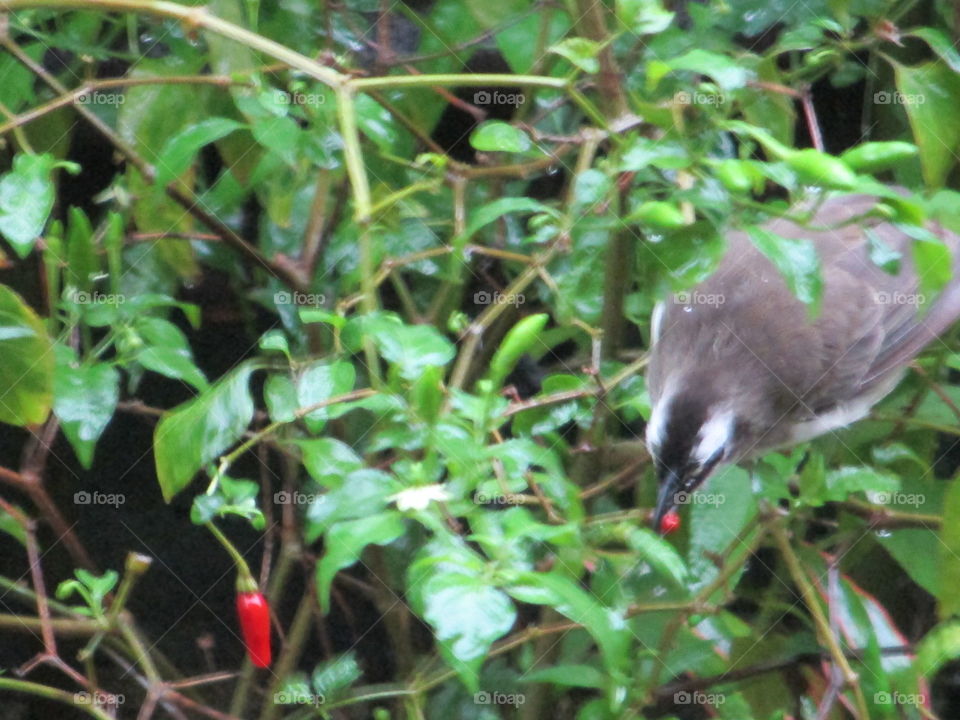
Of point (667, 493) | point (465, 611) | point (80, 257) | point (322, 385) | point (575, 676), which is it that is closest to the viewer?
point (465, 611)

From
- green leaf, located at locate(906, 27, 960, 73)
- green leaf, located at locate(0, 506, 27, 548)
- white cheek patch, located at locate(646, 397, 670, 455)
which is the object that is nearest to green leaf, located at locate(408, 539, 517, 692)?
white cheek patch, located at locate(646, 397, 670, 455)

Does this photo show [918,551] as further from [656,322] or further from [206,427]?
[206,427]

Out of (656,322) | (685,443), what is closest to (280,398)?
(685,443)

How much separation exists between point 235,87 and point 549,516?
72cm

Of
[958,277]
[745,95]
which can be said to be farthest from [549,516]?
[958,277]

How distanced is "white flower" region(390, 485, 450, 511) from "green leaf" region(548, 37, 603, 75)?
1.77ft

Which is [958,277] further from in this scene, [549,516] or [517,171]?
[549,516]

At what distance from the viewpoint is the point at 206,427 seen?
1.41 m

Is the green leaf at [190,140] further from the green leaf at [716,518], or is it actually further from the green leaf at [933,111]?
the green leaf at [933,111]

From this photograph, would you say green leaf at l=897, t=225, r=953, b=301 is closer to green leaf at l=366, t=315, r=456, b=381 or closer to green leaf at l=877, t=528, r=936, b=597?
green leaf at l=366, t=315, r=456, b=381

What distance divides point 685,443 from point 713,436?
163mm

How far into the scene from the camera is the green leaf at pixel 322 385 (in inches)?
53.0

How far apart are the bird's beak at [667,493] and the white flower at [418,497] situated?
683mm

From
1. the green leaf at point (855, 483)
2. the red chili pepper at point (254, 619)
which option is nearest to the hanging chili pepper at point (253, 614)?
the red chili pepper at point (254, 619)
